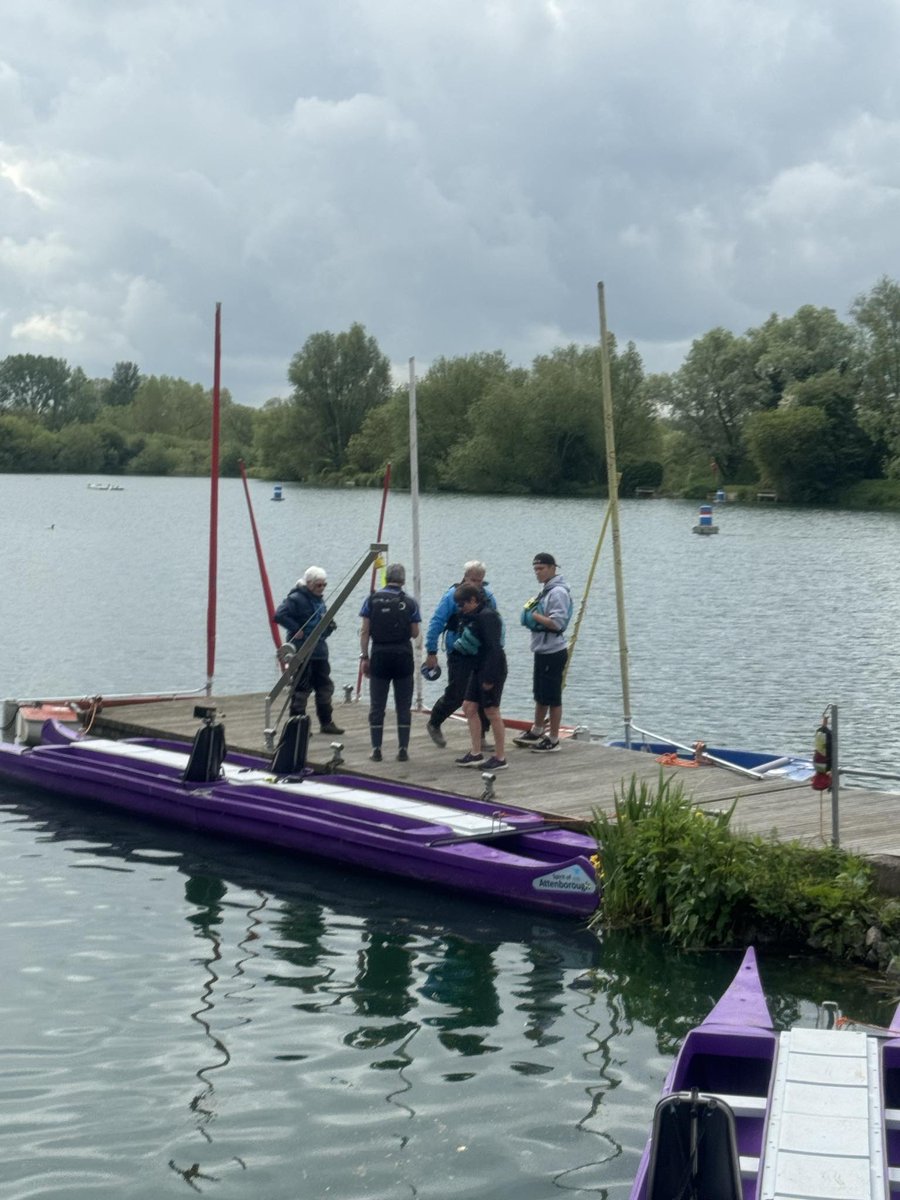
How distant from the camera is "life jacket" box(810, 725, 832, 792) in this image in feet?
36.0

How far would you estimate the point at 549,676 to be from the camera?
1439 centimetres

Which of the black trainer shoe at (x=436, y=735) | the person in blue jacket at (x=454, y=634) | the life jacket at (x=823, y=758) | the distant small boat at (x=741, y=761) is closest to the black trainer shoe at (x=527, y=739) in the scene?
the person in blue jacket at (x=454, y=634)

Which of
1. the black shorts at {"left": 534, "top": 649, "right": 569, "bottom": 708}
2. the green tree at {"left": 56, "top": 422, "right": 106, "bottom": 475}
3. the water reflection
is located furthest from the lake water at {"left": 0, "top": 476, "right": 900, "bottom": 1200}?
the green tree at {"left": 56, "top": 422, "right": 106, "bottom": 475}

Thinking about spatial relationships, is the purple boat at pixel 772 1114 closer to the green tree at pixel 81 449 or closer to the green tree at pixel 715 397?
the green tree at pixel 715 397

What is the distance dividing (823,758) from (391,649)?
4.66 m

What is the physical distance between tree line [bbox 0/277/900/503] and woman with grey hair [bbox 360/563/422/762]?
6767 cm

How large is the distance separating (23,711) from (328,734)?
169 inches

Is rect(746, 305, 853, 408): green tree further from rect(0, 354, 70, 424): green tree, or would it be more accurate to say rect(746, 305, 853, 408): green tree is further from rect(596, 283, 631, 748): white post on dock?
rect(0, 354, 70, 424): green tree

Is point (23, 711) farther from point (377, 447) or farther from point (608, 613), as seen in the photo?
point (377, 447)

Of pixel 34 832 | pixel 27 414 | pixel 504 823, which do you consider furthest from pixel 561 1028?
pixel 27 414

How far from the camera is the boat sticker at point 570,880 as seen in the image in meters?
11.2

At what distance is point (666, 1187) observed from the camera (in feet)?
19.1

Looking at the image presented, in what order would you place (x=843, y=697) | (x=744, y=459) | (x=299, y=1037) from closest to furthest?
(x=299, y=1037) → (x=843, y=697) → (x=744, y=459)

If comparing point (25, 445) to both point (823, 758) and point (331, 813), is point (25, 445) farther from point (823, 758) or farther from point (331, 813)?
point (823, 758)
